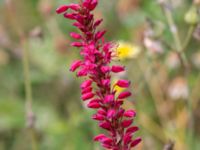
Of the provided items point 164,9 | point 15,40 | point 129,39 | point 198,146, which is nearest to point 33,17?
point 15,40

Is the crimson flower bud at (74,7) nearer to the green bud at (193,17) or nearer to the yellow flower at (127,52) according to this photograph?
the green bud at (193,17)

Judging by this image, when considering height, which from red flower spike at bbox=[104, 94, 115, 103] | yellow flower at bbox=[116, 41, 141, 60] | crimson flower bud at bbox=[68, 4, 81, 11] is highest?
yellow flower at bbox=[116, 41, 141, 60]

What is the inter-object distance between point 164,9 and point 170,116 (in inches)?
36.6

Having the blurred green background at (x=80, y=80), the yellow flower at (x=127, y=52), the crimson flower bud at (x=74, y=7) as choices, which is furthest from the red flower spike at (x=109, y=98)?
the yellow flower at (x=127, y=52)

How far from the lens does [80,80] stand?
328 cm

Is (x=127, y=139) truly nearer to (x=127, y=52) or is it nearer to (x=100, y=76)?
(x=100, y=76)

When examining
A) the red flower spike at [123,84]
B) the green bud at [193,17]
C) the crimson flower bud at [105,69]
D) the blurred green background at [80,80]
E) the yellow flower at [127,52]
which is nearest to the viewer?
the crimson flower bud at [105,69]

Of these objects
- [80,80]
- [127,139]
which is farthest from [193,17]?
[80,80]

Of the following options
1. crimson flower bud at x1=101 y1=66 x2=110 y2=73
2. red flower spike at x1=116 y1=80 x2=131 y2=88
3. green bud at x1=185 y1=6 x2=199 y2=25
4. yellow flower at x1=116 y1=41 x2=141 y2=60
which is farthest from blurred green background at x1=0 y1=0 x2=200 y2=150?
crimson flower bud at x1=101 y1=66 x2=110 y2=73

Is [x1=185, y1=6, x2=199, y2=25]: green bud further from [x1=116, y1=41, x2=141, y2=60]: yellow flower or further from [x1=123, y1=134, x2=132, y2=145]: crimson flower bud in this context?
[x1=123, y1=134, x2=132, y2=145]: crimson flower bud

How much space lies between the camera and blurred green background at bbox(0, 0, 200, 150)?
2771mm

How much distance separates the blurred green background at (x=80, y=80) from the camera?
277 centimetres

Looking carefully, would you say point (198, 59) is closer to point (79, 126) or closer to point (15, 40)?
point (79, 126)

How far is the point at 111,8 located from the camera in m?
3.89
